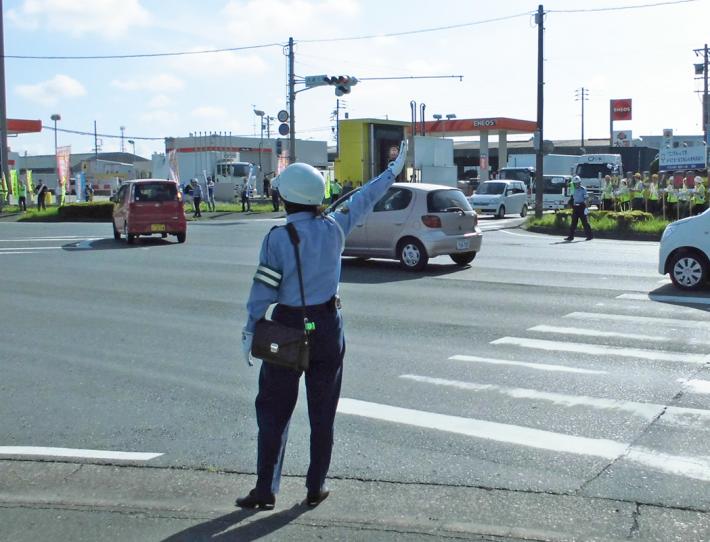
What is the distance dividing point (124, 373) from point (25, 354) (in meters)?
1.68

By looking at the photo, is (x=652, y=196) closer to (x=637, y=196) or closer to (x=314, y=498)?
(x=637, y=196)

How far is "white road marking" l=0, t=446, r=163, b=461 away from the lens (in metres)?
5.82

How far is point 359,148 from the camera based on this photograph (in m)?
42.8

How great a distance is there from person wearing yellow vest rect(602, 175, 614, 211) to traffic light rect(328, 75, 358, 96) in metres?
11.2

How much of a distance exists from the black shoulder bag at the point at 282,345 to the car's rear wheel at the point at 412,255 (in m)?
11.9

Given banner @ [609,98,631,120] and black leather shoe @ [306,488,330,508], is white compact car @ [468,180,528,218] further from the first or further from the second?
banner @ [609,98,631,120]

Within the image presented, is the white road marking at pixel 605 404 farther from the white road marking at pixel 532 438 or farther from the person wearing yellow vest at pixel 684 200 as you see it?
the person wearing yellow vest at pixel 684 200

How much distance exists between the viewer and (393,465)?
5.57 meters

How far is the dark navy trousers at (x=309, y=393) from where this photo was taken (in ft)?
15.2

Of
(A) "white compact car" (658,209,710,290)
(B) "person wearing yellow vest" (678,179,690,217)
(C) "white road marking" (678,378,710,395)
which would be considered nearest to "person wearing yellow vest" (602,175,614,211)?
(B) "person wearing yellow vest" (678,179,690,217)

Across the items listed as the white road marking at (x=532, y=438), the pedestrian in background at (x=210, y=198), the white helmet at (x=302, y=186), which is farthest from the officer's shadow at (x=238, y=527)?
the pedestrian in background at (x=210, y=198)

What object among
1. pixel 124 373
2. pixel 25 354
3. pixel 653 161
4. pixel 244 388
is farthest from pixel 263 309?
pixel 653 161

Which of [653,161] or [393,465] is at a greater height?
[653,161]

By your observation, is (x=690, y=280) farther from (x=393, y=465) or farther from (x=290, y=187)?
(x=290, y=187)
